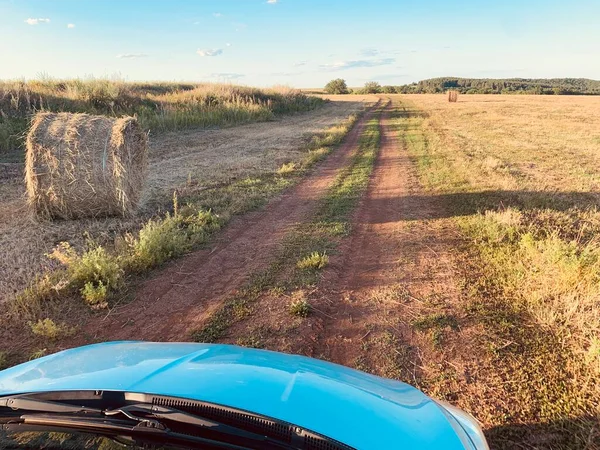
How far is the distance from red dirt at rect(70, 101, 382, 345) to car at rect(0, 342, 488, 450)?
6.83 ft

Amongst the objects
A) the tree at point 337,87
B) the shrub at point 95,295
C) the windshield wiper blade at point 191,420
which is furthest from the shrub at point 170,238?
the tree at point 337,87

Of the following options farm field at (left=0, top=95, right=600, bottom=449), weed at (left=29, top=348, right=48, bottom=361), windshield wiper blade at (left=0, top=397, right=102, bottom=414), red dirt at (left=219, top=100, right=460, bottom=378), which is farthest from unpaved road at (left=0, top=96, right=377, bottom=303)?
windshield wiper blade at (left=0, top=397, right=102, bottom=414)

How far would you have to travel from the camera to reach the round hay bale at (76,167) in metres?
6.73

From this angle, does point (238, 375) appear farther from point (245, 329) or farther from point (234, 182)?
point (234, 182)

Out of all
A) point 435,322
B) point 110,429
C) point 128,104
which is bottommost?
point 435,322

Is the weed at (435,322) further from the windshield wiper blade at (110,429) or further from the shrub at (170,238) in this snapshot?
the shrub at (170,238)

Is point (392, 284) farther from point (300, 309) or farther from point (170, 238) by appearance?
point (170, 238)

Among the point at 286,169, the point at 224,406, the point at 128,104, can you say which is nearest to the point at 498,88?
the point at 128,104

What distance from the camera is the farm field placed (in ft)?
11.5

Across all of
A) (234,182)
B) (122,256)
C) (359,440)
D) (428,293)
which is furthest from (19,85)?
(359,440)

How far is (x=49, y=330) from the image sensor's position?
399 cm

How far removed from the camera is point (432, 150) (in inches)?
547

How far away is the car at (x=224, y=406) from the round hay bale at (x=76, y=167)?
5.22m

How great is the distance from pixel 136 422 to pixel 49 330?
2.97 metres
